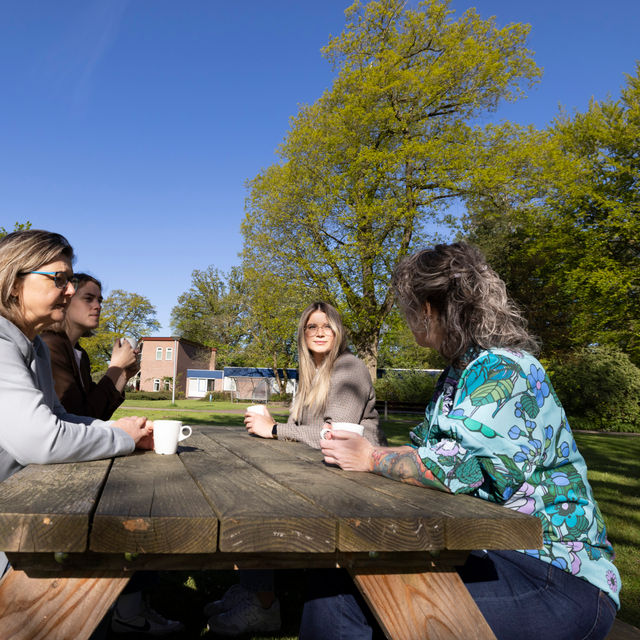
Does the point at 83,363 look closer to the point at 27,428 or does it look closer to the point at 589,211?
the point at 27,428

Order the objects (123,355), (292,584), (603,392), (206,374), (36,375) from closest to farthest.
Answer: (36,375) → (292,584) → (123,355) → (603,392) → (206,374)

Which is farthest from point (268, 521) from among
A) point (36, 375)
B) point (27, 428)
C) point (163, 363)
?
point (163, 363)

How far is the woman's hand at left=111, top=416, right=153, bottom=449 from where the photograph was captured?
7.71 feet

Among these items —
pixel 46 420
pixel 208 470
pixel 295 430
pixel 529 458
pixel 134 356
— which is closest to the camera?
pixel 529 458

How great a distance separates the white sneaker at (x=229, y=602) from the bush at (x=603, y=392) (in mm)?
18256

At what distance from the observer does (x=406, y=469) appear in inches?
67.3

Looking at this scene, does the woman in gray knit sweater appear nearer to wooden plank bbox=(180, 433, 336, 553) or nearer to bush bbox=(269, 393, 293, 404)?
wooden plank bbox=(180, 433, 336, 553)

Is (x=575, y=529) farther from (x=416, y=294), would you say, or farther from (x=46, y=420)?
(x=46, y=420)

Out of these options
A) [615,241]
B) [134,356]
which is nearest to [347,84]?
[615,241]

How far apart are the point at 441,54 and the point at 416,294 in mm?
18253

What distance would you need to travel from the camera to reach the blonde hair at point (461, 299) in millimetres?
1839

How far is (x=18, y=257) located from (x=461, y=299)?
1.82m

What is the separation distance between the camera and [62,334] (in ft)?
12.1

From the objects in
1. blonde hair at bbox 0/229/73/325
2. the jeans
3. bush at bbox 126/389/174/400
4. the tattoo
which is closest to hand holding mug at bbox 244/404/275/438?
blonde hair at bbox 0/229/73/325
